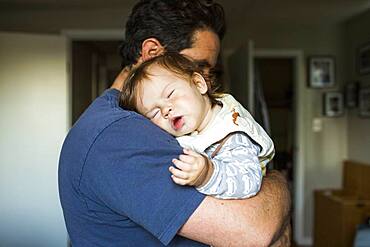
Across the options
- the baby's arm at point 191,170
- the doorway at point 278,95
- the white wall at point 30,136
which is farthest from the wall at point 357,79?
the baby's arm at point 191,170

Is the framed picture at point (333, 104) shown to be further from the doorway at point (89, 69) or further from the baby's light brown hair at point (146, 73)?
the baby's light brown hair at point (146, 73)

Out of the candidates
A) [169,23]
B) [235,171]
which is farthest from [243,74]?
[235,171]

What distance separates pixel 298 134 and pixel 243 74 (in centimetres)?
121

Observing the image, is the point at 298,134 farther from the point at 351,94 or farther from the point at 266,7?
the point at 266,7

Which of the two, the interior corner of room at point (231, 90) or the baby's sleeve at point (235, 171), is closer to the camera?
the baby's sleeve at point (235, 171)

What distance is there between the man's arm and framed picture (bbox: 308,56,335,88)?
4159mm

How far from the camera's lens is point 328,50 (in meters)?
4.88

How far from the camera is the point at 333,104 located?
15.7 ft

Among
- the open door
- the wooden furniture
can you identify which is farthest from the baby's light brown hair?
the wooden furniture

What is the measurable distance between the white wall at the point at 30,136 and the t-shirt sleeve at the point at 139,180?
10.3ft

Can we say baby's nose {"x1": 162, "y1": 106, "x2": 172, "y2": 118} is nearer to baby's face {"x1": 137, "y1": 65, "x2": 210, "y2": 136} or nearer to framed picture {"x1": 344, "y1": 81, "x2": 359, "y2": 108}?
baby's face {"x1": 137, "y1": 65, "x2": 210, "y2": 136}

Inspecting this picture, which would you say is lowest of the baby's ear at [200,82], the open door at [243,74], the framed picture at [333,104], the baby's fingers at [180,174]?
the baby's fingers at [180,174]

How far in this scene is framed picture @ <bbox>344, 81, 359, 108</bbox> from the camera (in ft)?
14.8

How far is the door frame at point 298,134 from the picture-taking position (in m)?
4.80
